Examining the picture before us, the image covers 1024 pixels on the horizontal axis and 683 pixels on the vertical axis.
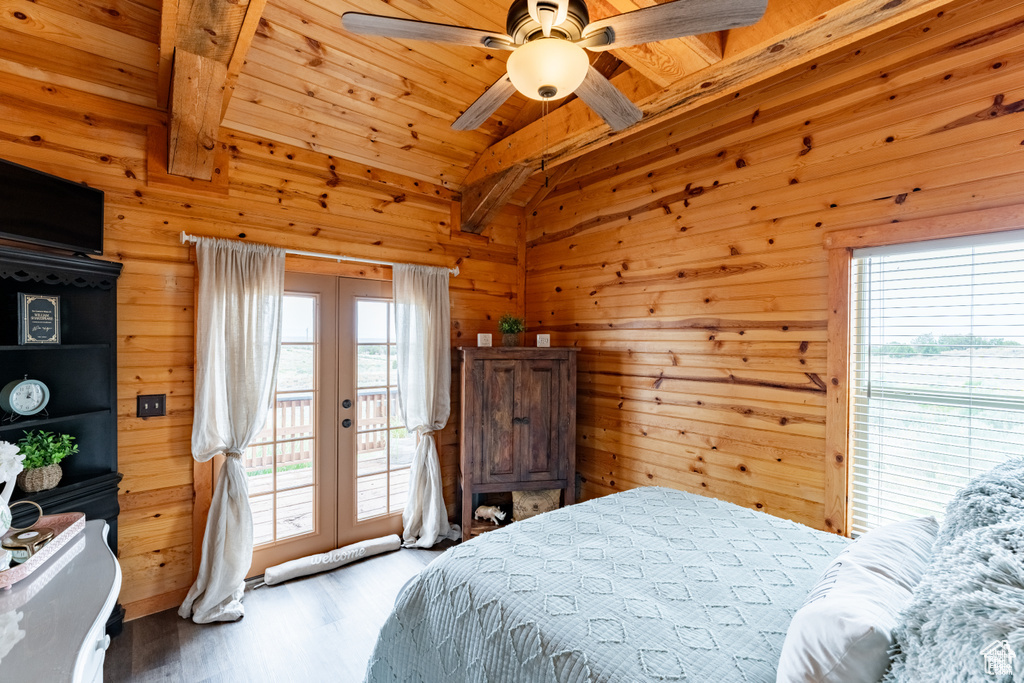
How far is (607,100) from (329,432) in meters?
2.67

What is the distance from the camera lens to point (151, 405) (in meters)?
2.56

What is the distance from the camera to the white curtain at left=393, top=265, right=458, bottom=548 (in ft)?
11.2

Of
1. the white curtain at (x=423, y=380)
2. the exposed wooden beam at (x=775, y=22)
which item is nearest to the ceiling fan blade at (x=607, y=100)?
the exposed wooden beam at (x=775, y=22)

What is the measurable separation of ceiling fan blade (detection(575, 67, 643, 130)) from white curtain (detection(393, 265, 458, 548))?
195 cm

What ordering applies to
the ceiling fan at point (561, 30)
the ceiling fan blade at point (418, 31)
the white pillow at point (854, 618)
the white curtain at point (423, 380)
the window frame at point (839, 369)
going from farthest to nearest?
the white curtain at point (423, 380)
the window frame at point (839, 369)
the ceiling fan blade at point (418, 31)
the ceiling fan at point (561, 30)
the white pillow at point (854, 618)

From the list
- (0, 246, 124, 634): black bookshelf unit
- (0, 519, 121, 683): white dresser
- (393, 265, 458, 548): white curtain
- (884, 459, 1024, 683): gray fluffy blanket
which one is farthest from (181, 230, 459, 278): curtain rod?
(884, 459, 1024, 683): gray fluffy blanket

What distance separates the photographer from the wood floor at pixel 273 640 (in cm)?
216

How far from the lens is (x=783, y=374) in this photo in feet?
8.30

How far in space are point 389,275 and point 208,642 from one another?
7.87ft

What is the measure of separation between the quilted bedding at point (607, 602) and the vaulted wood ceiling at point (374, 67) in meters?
1.93

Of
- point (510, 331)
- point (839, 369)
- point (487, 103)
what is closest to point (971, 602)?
point (839, 369)

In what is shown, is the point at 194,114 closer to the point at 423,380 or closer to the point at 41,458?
the point at 41,458

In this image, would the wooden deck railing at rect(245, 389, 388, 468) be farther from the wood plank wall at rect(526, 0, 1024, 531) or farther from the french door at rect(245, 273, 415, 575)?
the wood plank wall at rect(526, 0, 1024, 531)

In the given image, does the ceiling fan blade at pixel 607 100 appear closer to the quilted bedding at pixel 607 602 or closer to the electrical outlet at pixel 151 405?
the quilted bedding at pixel 607 602
